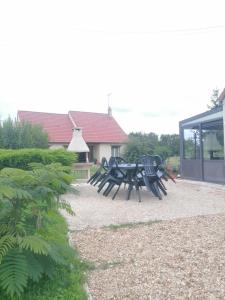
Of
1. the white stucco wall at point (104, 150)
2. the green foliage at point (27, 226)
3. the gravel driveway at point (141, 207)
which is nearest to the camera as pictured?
the green foliage at point (27, 226)

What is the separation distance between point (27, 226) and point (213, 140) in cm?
1057

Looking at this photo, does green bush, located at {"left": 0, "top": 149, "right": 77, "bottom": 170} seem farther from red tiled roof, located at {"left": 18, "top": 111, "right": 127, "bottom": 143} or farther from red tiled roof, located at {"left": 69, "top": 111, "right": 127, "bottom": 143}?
red tiled roof, located at {"left": 69, "top": 111, "right": 127, "bottom": 143}

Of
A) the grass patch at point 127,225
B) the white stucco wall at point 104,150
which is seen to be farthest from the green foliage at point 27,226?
the white stucco wall at point 104,150

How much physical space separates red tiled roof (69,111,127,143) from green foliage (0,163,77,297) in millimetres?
27610

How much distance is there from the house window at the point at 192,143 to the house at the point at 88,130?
16209mm

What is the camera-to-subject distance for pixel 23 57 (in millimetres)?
11875

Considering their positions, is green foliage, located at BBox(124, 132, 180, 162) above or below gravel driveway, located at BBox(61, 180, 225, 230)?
above

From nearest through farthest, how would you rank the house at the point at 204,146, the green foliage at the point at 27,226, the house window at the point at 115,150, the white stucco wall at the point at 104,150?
the green foliage at the point at 27,226 → the house at the point at 204,146 → the white stucco wall at the point at 104,150 → the house window at the point at 115,150

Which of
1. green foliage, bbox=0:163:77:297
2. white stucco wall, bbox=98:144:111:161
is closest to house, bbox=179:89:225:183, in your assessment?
green foliage, bbox=0:163:77:297

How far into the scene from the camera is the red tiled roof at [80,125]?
30094mm

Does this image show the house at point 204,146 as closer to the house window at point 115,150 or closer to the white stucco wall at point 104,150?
the white stucco wall at point 104,150

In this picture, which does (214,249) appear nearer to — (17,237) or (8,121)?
(17,237)

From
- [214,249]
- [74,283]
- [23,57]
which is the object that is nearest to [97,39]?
[23,57]

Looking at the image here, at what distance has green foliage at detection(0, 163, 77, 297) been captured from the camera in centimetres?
222
